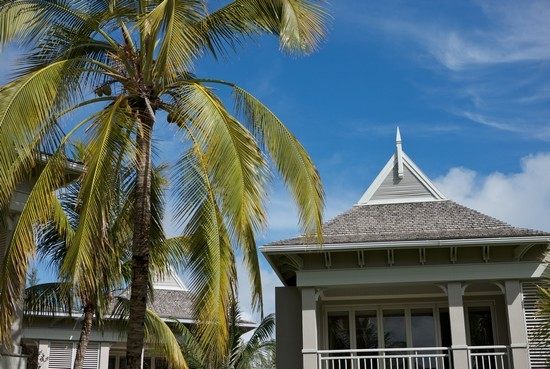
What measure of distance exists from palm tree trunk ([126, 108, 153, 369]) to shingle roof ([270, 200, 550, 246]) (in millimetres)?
6061

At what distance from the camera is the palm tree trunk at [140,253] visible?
1169 cm

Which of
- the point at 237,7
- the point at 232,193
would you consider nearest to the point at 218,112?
the point at 232,193

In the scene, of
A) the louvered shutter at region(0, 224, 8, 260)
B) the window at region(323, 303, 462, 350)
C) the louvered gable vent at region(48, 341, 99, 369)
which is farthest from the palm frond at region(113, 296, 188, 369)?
the louvered shutter at region(0, 224, 8, 260)

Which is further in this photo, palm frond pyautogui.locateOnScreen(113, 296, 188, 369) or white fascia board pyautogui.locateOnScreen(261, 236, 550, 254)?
palm frond pyautogui.locateOnScreen(113, 296, 188, 369)

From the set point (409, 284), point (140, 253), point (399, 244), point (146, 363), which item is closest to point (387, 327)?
point (409, 284)

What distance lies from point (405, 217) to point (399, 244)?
2435mm

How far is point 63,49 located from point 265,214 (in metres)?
4.70

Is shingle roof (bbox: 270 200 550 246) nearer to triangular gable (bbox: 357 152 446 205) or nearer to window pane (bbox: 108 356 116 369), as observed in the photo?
triangular gable (bbox: 357 152 446 205)

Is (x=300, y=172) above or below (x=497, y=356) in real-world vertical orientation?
above

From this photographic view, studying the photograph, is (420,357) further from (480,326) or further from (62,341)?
(62,341)

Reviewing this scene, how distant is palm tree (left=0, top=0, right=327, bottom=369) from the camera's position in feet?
35.8

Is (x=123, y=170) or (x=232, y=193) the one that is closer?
(x=232, y=193)

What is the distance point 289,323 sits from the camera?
20.2m

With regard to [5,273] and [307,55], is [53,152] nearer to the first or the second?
[5,273]
